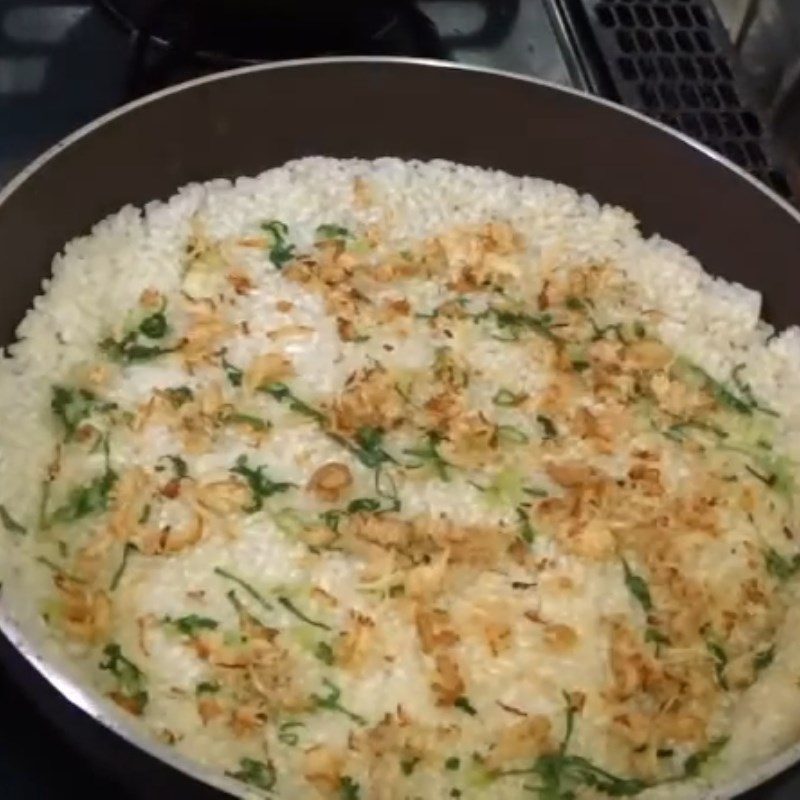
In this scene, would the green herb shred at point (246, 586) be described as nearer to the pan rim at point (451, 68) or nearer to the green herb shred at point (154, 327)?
the green herb shred at point (154, 327)

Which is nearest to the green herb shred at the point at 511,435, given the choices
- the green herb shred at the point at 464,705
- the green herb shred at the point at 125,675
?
the green herb shred at the point at 464,705

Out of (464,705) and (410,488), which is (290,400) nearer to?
(410,488)

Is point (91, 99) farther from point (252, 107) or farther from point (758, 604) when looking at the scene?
point (758, 604)

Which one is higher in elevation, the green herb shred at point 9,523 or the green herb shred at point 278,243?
the green herb shred at point 278,243

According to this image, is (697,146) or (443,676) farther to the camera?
(697,146)

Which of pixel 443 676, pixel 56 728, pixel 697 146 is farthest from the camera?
pixel 697 146

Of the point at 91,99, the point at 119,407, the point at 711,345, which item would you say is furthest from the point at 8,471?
the point at 711,345
